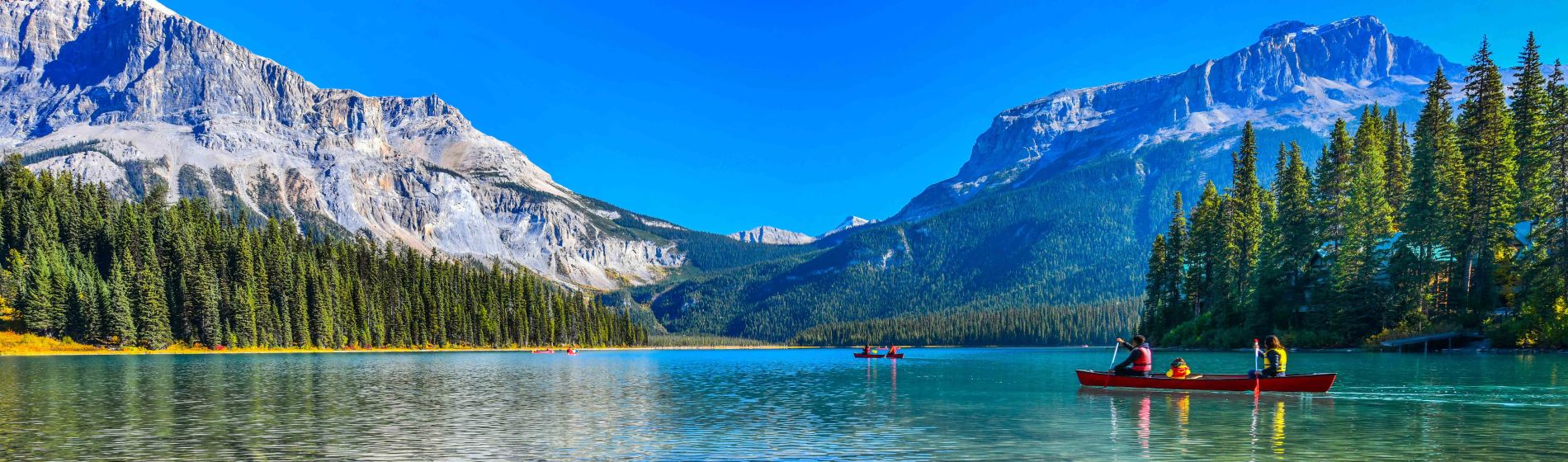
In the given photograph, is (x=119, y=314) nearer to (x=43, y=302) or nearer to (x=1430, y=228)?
(x=43, y=302)

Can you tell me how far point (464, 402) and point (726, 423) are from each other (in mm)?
16154

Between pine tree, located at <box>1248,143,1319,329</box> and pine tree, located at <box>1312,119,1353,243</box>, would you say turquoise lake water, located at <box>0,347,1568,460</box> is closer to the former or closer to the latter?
pine tree, located at <box>1248,143,1319,329</box>

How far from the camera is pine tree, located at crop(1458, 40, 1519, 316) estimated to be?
76.4 meters

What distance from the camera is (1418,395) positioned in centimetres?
3894

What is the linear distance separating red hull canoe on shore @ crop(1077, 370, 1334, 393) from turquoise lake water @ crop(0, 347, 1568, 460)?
1.87 feet

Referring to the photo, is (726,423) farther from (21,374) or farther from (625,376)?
(21,374)

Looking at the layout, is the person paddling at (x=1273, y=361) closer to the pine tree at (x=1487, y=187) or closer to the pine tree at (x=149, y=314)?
the pine tree at (x=1487, y=187)

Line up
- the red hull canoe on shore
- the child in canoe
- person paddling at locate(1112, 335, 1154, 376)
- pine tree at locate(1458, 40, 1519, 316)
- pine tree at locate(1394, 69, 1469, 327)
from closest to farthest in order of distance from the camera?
the red hull canoe on shore, the child in canoe, person paddling at locate(1112, 335, 1154, 376), pine tree at locate(1458, 40, 1519, 316), pine tree at locate(1394, 69, 1469, 327)

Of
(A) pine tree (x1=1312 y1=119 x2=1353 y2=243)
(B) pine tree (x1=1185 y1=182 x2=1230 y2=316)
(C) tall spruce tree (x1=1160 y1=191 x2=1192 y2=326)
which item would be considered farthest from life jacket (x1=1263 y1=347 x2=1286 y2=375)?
(C) tall spruce tree (x1=1160 y1=191 x2=1192 y2=326)

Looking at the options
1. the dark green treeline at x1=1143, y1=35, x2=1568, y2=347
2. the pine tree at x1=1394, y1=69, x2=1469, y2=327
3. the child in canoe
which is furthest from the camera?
the pine tree at x1=1394, y1=69, x2=1469, y2=327

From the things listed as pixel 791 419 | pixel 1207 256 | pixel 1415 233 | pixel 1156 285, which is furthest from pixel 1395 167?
pixel 791 419

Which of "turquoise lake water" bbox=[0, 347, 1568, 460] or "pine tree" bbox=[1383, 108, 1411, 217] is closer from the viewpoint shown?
"turquoise lake water" bbox=[0, 347, 1568, 460]

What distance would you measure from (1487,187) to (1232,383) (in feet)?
182

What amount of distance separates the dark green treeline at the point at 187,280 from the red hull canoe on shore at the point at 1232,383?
400 ft
